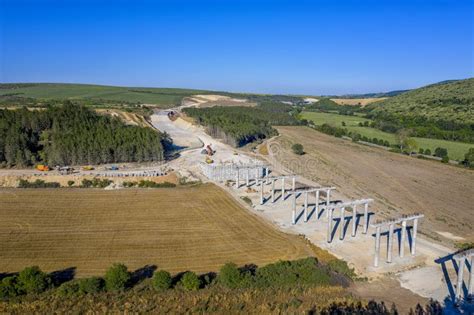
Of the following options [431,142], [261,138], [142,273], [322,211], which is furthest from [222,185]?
[431,142]

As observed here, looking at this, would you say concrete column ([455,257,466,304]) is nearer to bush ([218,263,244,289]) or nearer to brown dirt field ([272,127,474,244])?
brown dirt field ([272,127,474,244])

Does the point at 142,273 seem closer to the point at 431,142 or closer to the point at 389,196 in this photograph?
the point at 389,196

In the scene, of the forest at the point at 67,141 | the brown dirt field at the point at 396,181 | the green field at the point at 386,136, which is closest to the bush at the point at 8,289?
the brown dirt field at the point at 396,181

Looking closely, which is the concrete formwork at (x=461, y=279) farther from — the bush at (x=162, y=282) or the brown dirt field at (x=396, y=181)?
the bush at (x=162, y=282)

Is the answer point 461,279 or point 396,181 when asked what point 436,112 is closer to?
point 396,181

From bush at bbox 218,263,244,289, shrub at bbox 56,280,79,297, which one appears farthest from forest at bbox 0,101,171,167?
bush at bbox 218,263,244,289
